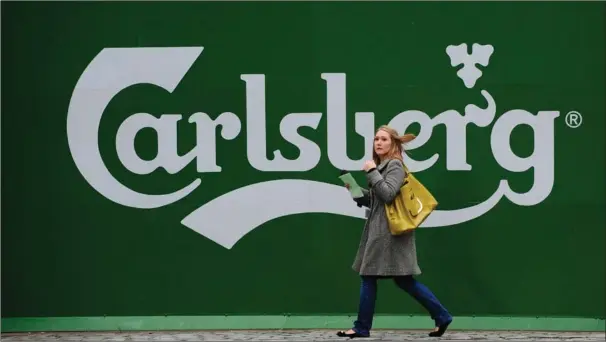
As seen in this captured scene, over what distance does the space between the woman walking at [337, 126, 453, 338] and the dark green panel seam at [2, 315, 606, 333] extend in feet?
2.70

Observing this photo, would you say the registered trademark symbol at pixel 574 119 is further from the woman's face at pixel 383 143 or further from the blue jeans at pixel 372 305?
the blue jeans at pixel 372 305

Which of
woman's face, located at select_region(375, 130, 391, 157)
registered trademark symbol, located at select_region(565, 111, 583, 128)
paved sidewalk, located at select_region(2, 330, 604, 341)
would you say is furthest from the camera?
registered trademark symbol, located at select_region(565, 111, 583, 128)

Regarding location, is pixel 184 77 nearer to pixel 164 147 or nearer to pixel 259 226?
pixel 164 147

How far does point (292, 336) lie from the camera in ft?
29.5

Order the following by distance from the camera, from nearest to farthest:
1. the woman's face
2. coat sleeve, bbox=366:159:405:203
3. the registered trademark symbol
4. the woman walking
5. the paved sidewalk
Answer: coat sleeve, bbox=366:159:405:203
the woman walking
the woman's face
the paved sidewalk
the registered trademark symbol

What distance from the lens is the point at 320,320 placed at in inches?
364

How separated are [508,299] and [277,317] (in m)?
1.89

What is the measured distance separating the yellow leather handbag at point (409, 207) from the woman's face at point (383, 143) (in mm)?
241

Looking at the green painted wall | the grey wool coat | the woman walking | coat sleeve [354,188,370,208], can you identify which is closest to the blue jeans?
the woman walking

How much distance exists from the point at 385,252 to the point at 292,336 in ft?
3.96

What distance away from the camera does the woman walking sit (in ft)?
27.1

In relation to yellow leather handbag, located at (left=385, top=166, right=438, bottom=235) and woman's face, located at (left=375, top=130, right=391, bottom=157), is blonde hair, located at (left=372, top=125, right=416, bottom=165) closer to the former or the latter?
woman's face, located at (left=375, top=130, right=391, bottom=157)

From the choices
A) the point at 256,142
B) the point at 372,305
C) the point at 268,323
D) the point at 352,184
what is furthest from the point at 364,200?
the point at 268,323

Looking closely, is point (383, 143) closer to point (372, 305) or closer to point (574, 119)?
point (372, 305)
